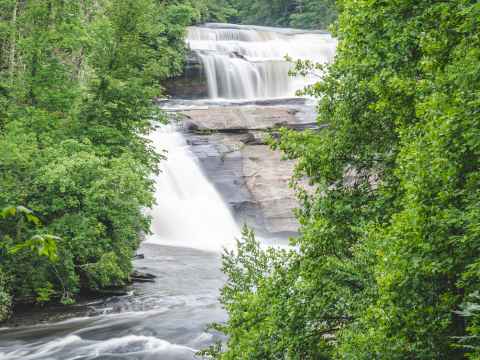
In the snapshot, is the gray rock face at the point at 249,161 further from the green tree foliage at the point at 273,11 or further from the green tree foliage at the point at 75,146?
the green tree foliage at the point at 273,11

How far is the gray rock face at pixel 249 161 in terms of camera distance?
2825cm

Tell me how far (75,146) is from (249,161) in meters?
12.6

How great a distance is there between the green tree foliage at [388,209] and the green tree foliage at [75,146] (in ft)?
23.6

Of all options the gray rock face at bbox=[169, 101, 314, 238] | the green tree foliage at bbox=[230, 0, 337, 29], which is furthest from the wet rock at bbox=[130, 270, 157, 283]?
the green tree foliage at bbox=[230, 0, 337, 29]

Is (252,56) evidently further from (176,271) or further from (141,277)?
(141,277)

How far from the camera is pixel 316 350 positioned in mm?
8758

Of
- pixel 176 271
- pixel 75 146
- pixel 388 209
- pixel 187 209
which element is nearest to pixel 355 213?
pixel 388 209

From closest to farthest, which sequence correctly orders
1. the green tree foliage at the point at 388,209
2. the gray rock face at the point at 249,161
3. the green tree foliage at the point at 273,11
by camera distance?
the green tree foliage at the point at 388,209 → the gray rock face at the point at 249,161 → the green tree foliage at the point at 273,11

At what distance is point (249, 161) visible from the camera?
98.3ft

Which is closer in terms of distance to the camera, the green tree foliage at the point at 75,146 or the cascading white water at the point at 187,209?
the green tree foliage at the point at 75,146

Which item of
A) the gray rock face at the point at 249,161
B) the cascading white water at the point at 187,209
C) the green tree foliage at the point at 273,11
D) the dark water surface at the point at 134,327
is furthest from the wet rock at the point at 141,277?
the green tree foliage at the point at 273,11

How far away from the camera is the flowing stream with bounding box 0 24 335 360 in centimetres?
1508

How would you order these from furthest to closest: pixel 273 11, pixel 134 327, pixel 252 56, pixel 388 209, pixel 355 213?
pixel 273 11, pixel 252 56, pixel 134 327, pixel 355 213, pixel 388 209

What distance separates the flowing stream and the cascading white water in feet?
0.14
